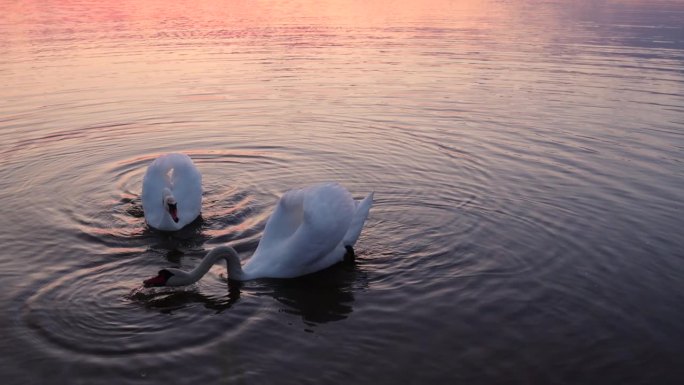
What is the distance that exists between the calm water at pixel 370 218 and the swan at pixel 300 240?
0.86ft

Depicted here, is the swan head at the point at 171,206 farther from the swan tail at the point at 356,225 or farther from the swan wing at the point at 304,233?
the swan tail at the point at 356,225

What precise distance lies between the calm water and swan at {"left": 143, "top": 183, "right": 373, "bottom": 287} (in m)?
0.26

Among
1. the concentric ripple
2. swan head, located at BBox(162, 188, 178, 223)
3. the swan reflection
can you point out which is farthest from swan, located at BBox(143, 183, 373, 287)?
swan head, located at BBox(162, 188, 178, 223)

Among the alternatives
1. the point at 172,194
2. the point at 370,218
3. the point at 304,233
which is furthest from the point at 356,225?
the point at 172,194

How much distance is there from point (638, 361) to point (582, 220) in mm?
4510

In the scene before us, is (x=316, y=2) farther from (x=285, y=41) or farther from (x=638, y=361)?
(x=638, y=361)

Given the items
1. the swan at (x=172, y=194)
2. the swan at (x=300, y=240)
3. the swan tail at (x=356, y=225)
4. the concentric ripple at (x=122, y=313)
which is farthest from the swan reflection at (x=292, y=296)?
the swan at (x=172, y=194)

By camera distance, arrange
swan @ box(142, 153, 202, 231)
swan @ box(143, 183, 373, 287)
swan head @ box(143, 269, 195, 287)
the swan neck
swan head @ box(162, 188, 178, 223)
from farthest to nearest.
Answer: swan @ box(142, 153, 202, 231), swan head @ box(162, 188, 178, 223), swan @ box(143, 183, 373, 287), the swan neck, swan head @ box(143, 269, 195, 287)

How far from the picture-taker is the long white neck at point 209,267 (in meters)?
9.90

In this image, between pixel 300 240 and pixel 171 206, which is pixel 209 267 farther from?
pixel 171 206

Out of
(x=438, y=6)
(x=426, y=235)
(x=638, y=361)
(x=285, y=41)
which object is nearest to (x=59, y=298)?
(x=426, y=235)

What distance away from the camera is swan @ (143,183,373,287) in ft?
33.9

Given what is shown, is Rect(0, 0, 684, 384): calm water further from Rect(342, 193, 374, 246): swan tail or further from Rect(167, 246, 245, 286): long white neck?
Rect(342, 193, 374, 246): swan tail

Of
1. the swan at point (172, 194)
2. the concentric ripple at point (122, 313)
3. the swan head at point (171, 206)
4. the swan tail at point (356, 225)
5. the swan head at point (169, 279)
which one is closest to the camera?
the concentric ripple at point (122, 313)
